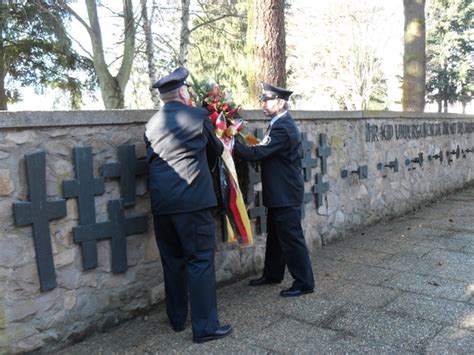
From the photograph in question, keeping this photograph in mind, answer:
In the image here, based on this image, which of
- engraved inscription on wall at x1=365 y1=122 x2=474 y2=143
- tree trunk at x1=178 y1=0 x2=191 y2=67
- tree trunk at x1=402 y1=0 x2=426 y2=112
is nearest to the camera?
engraved inscription on wall at x1=365 y1=122 x2=474 y2=143

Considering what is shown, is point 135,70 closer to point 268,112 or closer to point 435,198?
point 435,198

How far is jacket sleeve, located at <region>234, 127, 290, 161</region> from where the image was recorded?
4.02 metres

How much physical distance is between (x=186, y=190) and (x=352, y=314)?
158 cm

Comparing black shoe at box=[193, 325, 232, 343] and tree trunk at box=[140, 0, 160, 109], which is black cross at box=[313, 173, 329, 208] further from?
tree trunk at box=[140, 0, 160, 109]

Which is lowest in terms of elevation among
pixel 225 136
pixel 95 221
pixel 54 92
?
pixel 95 221

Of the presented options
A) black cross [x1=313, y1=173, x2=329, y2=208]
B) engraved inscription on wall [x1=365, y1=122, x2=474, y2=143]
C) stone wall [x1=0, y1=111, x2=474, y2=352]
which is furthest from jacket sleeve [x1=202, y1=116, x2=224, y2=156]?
engraved inscription on wall [x1=365, y1=122, x2=474, y2=143]

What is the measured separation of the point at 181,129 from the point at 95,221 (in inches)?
34.7

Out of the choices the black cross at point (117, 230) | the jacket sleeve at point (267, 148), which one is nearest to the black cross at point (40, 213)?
the black cross at point (117, 230)

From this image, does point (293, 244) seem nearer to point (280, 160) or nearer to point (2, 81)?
point (280, 160)

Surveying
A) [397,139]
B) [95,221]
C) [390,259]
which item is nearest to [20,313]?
[95,221]

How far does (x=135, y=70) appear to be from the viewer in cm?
1747

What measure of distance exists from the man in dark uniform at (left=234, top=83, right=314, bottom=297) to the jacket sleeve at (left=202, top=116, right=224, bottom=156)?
0.51 m

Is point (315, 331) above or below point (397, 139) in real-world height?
below

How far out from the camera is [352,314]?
3.71m
